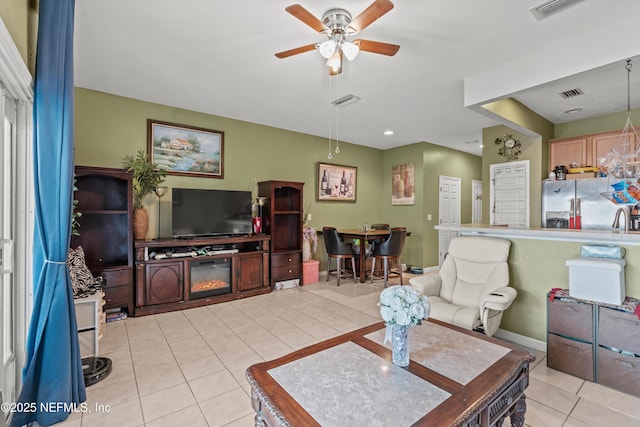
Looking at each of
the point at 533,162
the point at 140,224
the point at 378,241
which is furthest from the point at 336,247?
the point at 533,162

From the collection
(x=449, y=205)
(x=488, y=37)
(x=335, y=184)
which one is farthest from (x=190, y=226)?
(x=449, y=205)

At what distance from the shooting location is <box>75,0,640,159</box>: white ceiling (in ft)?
7.32

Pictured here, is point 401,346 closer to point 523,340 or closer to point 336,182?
point 523,340

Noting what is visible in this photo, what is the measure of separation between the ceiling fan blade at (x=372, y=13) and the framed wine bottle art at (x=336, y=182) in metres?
3.84

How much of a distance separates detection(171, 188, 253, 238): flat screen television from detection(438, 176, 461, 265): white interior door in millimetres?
4410

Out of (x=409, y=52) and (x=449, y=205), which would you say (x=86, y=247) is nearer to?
(x=409, y=52)

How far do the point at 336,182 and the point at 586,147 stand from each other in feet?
13.5

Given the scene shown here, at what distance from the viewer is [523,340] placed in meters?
2.89

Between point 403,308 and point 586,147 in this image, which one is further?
point 586,147

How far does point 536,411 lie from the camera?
1.90 m

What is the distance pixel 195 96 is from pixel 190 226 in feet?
5.70

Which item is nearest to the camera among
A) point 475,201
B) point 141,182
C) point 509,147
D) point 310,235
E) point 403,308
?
point 403,308

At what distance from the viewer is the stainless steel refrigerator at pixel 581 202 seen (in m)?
4.19

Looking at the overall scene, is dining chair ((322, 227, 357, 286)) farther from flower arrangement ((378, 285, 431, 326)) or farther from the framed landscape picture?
flower arrangement ((378, 285, 431, 326))
